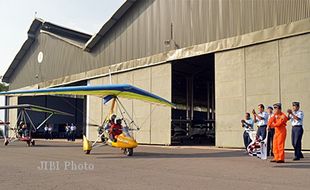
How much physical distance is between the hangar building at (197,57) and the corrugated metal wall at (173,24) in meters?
0.05

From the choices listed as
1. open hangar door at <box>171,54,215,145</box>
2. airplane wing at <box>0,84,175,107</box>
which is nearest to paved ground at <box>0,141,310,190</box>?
airplane wing at <box>0,84,175,107</box>

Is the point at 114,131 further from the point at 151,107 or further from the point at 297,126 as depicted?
the point at 151,107

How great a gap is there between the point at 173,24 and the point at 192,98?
12.2 metres

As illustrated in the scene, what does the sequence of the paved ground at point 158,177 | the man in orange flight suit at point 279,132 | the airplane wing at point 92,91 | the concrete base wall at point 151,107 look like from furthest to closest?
the concrete base wall at point 151,107
the airplane wing at point 92,91
the man in orange flight suit at point 279,132
the paved ground at point 158,177

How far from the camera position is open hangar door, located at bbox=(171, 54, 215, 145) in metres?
24.8

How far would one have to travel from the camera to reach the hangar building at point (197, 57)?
52.3 feet

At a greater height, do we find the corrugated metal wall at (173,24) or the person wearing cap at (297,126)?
the corrugated metal wall at (173,24)

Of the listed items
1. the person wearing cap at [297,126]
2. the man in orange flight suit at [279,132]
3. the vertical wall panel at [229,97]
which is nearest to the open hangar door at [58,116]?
the vertical wall panel at [229,97]

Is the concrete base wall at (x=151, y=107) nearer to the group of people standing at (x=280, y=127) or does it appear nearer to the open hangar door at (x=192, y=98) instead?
the open hangar door at (x=192, y=98)

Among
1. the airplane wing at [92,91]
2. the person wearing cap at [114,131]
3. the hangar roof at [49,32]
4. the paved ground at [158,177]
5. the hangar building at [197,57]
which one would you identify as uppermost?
the hangar roof at [49,32]

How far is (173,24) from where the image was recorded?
21.0 metres

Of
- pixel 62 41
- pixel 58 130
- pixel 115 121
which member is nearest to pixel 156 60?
pixel 115 121

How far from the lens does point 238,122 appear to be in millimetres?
17531

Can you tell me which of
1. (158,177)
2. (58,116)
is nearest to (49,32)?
(58,116)
